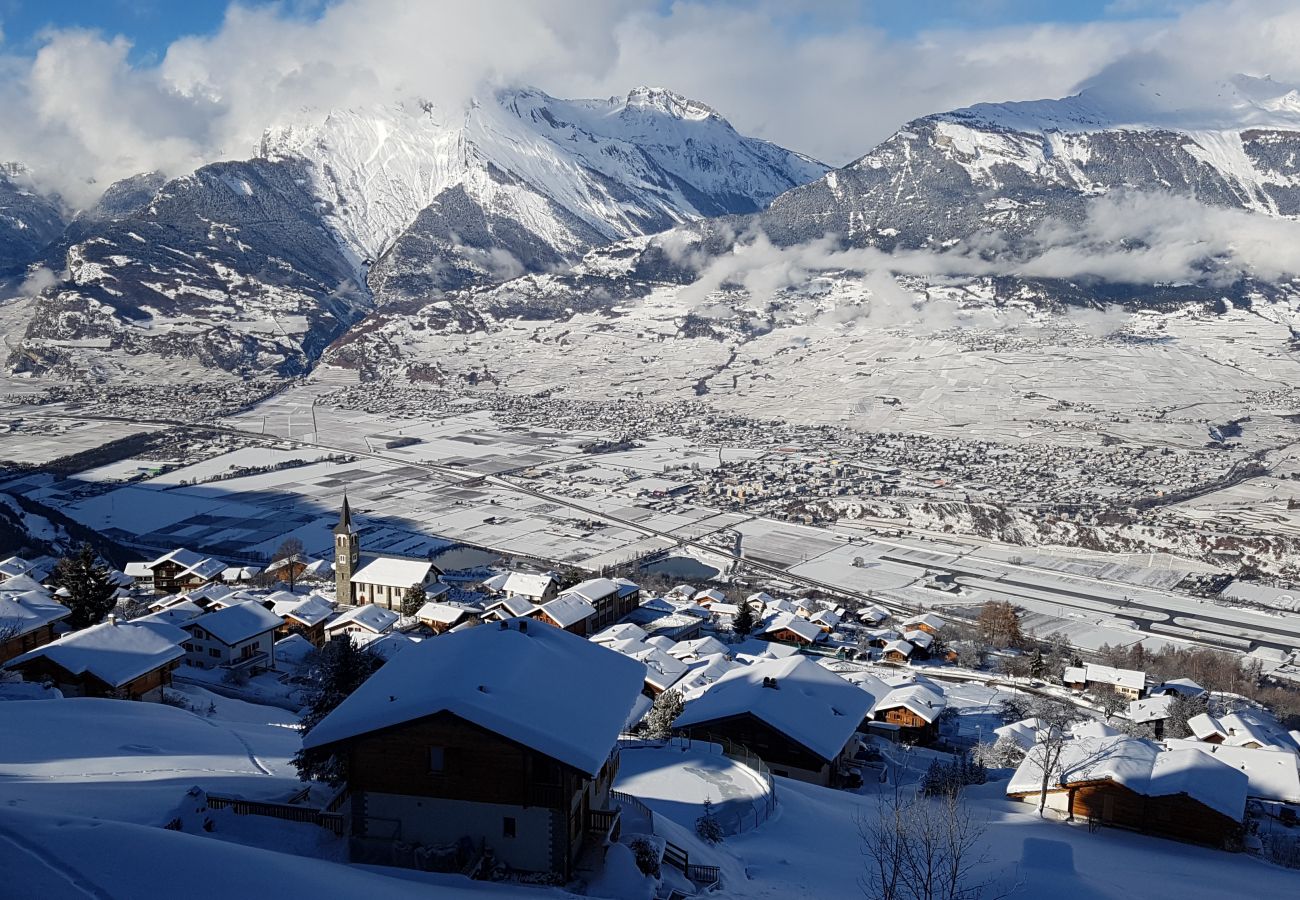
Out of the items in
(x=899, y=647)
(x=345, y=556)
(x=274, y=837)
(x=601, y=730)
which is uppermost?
(x=601, y=730)

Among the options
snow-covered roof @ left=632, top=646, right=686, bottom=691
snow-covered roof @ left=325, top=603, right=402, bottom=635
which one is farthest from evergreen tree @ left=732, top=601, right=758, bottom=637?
snow-covered roof @ left=325, top=603, right=402, bottom=635

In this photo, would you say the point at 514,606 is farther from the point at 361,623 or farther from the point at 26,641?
the point at 26,641

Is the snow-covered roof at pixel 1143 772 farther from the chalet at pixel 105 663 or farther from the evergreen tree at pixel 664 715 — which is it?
the chalet at pixel 105 663

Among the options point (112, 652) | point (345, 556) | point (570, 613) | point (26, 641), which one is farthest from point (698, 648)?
point (26, 641)

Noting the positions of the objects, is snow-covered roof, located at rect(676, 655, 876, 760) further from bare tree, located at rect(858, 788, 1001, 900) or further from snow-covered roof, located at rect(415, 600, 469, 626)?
snow-covered roof, located at rect(415, 600, 469, 626)

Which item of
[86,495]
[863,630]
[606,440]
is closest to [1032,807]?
[863,630]
